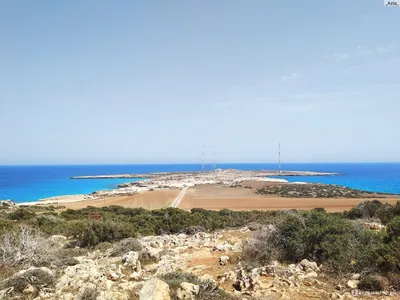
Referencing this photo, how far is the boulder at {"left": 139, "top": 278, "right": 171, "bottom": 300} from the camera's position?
668 cm

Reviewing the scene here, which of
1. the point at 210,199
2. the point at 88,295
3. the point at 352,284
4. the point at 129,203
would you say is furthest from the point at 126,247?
the point at 210,199

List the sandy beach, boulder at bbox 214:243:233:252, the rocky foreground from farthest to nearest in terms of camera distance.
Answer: the sandy beach
boulder at bbox 214:243:233:252
the rocky foreground

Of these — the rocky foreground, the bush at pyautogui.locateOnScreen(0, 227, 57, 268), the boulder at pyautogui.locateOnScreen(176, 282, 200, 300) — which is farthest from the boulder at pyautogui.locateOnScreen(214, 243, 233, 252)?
the bush at pyautogui.locateOnScreen(0, 227, 57, 268)

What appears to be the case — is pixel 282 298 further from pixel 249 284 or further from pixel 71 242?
pixel 71 242

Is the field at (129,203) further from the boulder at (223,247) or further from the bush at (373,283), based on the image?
the bush at (373,283)

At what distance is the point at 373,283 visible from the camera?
7656mm

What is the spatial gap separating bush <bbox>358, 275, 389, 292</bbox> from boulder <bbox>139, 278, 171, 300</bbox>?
197 inches

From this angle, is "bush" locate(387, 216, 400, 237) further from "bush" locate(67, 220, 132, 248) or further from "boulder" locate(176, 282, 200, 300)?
"bush" locate(67, 220, 132, 248)

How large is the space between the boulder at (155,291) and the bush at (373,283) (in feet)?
16.5

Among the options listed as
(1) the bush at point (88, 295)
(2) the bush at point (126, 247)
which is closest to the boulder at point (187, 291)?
(1) the bush at point (88, 295)

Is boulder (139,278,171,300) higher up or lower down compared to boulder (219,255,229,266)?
higher up

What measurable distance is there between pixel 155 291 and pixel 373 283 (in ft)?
18.0

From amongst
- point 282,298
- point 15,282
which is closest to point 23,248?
point 15,282

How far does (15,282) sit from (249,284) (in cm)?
617
